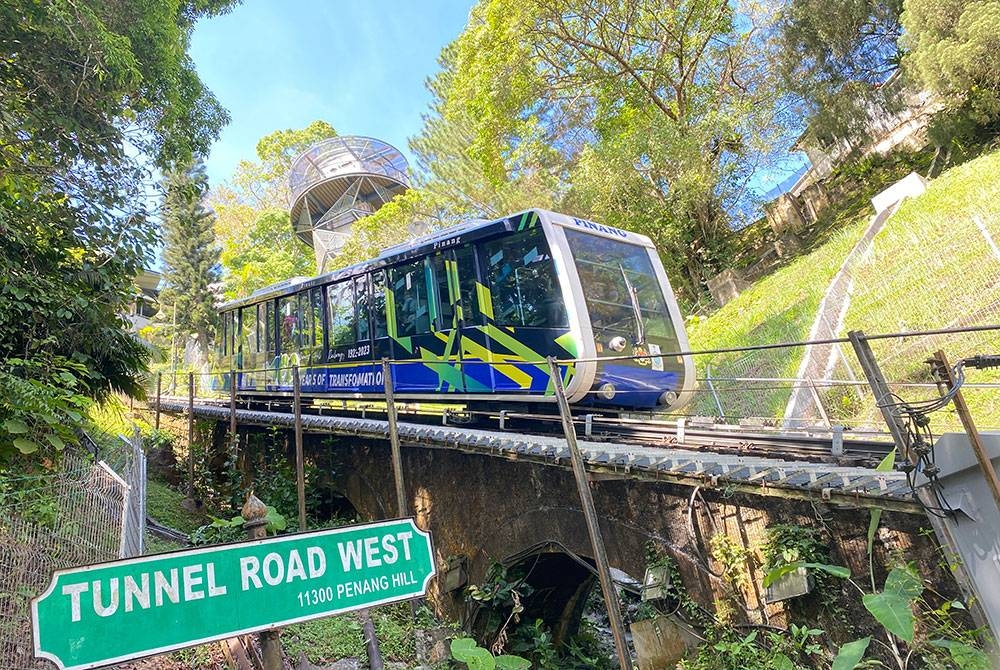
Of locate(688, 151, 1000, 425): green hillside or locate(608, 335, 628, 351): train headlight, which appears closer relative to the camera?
locate(608, 335, 628, 351): train headlight

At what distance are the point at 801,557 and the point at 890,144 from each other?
2044 cm

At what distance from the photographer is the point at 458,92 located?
17781mm

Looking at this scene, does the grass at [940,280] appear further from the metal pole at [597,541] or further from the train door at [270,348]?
the train door at [270,348]

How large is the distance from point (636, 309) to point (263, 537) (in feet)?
19.2

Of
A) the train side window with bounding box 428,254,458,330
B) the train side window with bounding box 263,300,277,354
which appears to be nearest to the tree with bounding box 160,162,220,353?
the train side window with bounding box 263,300,277,354

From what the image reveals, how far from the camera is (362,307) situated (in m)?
9.25

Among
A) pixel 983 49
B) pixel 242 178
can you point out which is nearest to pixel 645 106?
pixel 983 49

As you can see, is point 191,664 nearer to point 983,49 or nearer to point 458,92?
point 458,92

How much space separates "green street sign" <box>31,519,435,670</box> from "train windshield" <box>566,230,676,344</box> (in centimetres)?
489

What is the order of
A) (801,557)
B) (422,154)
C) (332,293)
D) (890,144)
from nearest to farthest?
1. (801,557)
2. (332,293)
3. (890,144)
4. (422,154)

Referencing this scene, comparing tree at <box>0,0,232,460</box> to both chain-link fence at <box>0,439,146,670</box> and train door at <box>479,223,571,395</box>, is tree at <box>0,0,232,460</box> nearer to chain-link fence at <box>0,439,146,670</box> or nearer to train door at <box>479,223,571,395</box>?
chain-link fence at <box>0,439,146,670</box>

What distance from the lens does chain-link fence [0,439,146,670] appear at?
4.31 metres

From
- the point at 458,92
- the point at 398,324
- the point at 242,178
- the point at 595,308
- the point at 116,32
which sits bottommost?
the point at 595,308

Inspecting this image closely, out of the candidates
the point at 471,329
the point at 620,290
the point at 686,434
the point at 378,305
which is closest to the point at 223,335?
the point at 378,305
